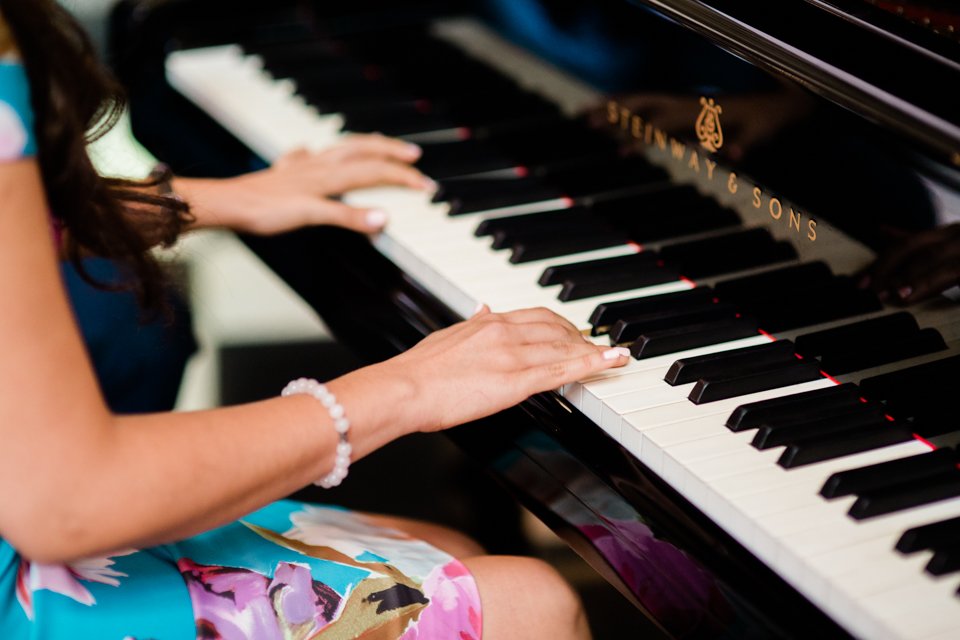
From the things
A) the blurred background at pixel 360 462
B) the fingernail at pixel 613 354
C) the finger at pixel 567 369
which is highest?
the fingernail at pixel 613 354

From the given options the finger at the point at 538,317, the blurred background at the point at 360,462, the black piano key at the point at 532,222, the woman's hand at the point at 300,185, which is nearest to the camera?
the finger at the point at 538,317

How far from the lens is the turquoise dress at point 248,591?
3.30 ft

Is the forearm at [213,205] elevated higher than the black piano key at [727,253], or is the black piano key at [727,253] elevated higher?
the black piano key at [727,253]

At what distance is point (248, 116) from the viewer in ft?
6.17

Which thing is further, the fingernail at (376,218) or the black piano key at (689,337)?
the fingernail at (376,218)

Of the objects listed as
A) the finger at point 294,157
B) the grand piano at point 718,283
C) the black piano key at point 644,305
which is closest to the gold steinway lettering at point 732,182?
the grand piano at point 718,283

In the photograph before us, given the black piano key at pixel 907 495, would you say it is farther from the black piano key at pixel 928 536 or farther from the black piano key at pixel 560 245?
the black piano key at pixel 560 245

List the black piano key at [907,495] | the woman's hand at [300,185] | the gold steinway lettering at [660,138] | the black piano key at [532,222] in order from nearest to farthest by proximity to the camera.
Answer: the black piano key at [907,495] → the gold steinway lettering at [660,138] → the black piano key at [532,222] → the woman's hand at [300,185]

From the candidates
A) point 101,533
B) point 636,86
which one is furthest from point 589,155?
point 101,533

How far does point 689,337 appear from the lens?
1196mm

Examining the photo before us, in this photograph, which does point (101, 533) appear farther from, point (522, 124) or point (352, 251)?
point (522, 124)

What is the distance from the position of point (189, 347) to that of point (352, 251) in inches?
15.9

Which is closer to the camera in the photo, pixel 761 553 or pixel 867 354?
pixel 761 553

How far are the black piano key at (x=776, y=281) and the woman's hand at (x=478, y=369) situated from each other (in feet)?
0.62
